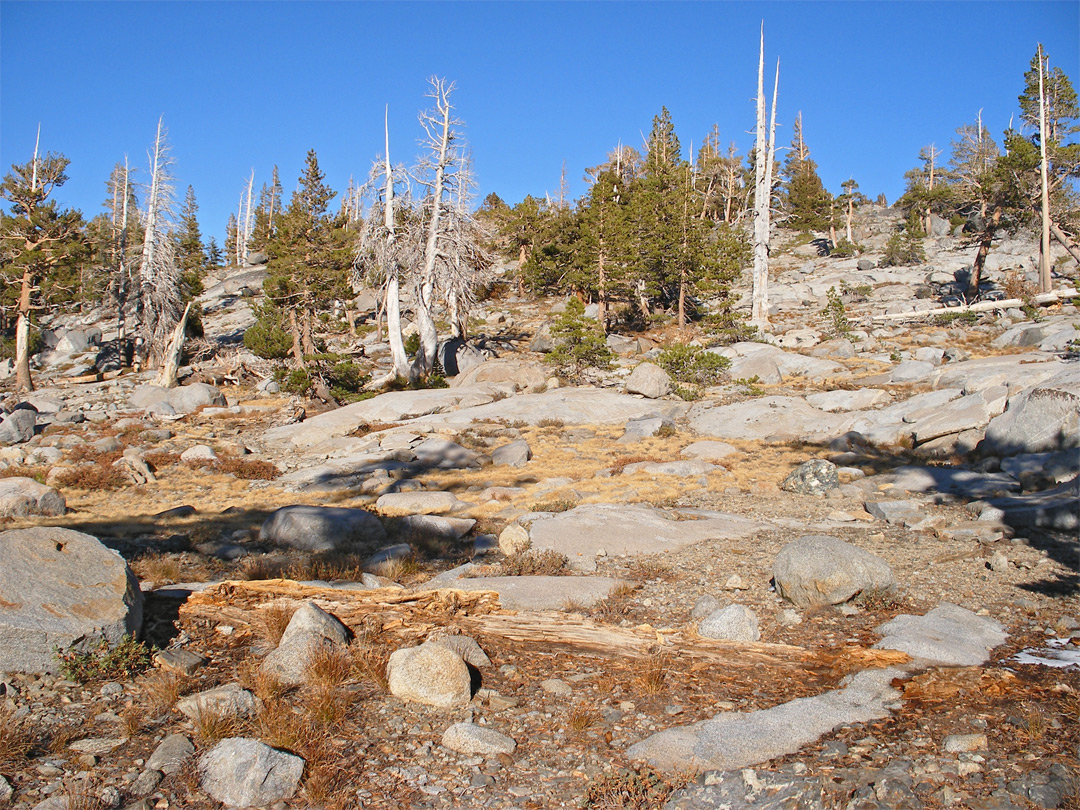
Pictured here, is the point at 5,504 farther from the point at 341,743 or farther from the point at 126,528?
the point at 341,743

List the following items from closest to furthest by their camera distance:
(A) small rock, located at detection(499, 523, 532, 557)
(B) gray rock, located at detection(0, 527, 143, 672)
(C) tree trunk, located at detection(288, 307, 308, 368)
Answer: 1. (B) gray rock, located at detection(0, 527, 143, 672)
2. (A) small rock, located at detection(499, 523, 532, 557)
3. (C) tree trunk, located at detection(288, 307, 308, 368)

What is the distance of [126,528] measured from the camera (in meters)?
11.7

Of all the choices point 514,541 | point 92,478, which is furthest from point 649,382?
point 92,478

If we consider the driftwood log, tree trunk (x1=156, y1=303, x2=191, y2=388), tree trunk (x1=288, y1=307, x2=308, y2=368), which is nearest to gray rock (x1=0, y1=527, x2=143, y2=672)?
the driftwood log

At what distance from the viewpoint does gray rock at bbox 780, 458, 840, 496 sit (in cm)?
1300

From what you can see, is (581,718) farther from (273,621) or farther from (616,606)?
(273,621)

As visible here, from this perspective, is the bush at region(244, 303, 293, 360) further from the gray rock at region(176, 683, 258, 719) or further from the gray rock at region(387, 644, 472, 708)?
the gray rock at region(387, 644, 472, 708)

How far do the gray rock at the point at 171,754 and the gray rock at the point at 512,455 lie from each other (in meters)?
12.3

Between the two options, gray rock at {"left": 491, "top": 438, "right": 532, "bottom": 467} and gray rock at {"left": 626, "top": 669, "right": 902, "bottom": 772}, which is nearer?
gray rock at {"left": 626, "top": 669, "right": 902, "bottom": 772}

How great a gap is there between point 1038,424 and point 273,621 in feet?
47.2

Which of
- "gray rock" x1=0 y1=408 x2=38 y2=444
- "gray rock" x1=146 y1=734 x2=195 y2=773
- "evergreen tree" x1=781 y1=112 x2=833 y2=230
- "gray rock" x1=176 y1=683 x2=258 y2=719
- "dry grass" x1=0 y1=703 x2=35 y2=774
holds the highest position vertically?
"evergreen tree" x1=781 y1=112 x2=833 y2=230

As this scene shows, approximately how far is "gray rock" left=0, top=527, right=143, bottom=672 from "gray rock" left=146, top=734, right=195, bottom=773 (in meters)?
1.41

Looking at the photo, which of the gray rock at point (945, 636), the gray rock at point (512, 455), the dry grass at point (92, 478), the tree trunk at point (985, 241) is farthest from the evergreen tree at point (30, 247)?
the tree trunk at point (985, 241)

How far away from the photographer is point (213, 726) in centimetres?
445
